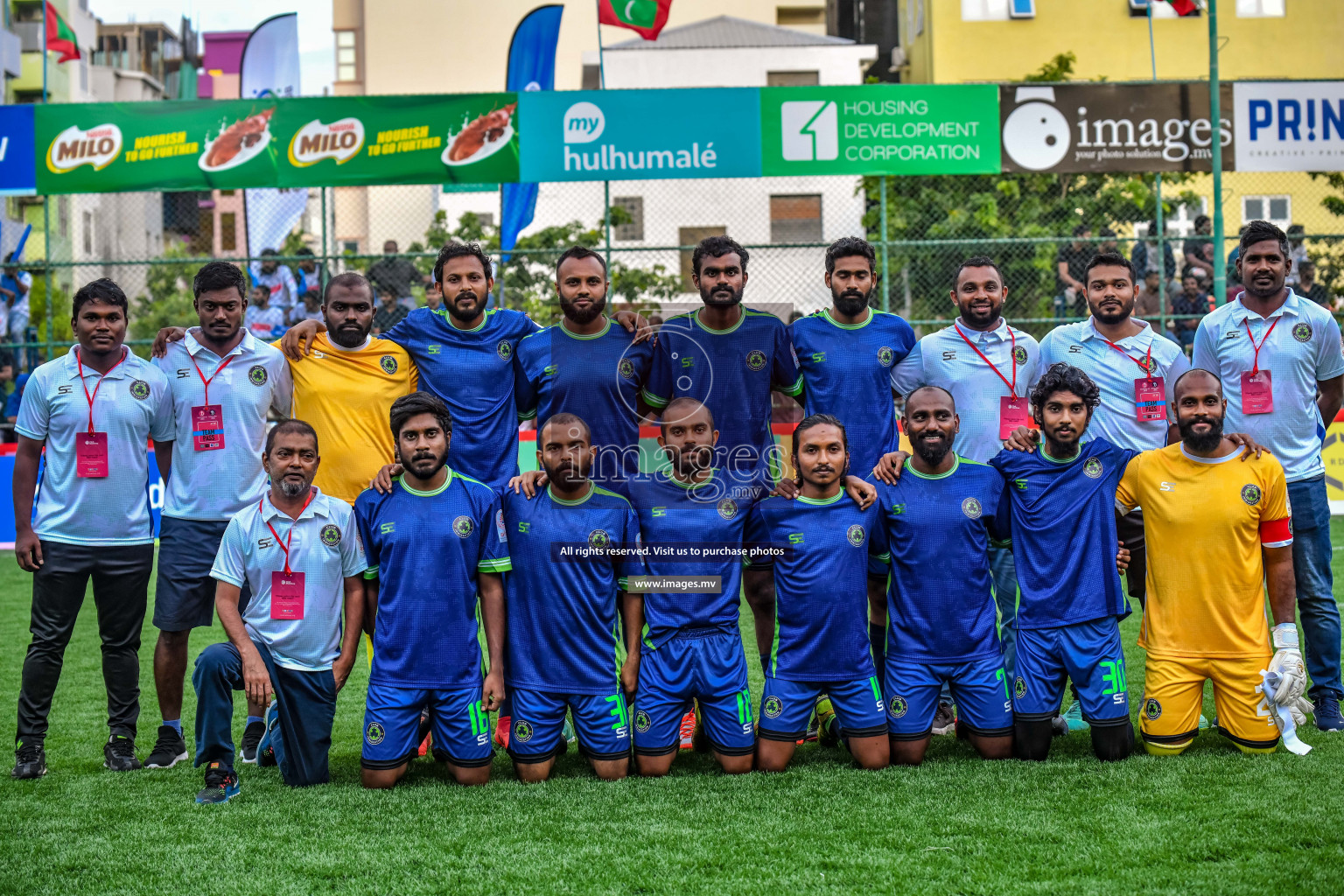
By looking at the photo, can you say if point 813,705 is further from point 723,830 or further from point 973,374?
point 973,374

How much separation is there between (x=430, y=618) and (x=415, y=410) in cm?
83

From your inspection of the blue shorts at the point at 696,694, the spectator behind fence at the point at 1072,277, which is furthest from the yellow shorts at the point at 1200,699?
the spectator behind fence at the point at 1072,277

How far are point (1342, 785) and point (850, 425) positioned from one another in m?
2.39

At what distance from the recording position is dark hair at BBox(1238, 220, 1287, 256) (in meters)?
5.57

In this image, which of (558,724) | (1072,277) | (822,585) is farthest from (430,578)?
(1072,277)

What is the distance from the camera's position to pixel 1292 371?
219 inches

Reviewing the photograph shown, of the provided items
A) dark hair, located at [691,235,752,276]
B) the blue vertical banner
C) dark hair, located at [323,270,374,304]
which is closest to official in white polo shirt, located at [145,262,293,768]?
dark hair, located at [323,270,374,304]

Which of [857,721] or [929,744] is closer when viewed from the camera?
[857,721]

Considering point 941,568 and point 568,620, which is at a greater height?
point 941,568

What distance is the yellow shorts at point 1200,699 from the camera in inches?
197

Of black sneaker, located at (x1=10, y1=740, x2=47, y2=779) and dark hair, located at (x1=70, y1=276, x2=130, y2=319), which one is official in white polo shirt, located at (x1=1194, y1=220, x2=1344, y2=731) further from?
black sneaker, located at (x1=10, y1=740, x2=47, y2=779)

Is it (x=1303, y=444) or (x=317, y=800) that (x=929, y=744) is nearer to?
(x=1303, y=444)

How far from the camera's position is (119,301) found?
17.8ft

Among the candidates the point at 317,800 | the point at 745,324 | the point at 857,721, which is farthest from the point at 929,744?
the point at 317,800
